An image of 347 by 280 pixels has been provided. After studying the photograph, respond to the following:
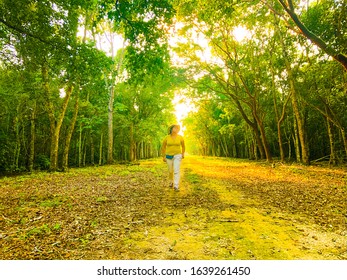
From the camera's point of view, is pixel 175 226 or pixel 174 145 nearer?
pixel 175 226

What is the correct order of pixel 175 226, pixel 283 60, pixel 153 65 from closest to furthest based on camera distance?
pixel 175 226 → pixel 153 65 → pixel 283 60

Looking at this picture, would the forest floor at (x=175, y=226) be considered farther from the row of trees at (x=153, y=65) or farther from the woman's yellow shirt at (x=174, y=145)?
the row of trees at (x=153, y=65)

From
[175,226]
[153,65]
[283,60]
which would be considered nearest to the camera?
[175,226]

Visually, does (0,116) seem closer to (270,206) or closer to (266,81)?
(270,206)

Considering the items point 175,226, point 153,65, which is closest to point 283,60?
point 153,65

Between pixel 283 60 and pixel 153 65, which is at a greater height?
pixel 283 60

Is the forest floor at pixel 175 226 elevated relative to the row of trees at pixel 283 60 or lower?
lower

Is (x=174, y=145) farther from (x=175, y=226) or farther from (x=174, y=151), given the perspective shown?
(x=175, y=226)

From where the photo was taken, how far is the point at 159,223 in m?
4.88

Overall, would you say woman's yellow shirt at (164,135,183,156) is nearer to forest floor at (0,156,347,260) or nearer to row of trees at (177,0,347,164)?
forest floor at (0,156,347,260)

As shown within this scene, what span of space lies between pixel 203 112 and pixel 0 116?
111ft

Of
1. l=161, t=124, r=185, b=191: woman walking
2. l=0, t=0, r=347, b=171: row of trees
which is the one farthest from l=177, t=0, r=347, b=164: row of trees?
l=161, t=124, r=185, b=191: woman walking

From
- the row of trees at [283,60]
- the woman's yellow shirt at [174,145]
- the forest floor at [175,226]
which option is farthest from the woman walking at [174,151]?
the row of trees at [283,60]

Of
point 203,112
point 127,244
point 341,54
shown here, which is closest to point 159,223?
point 127,244
